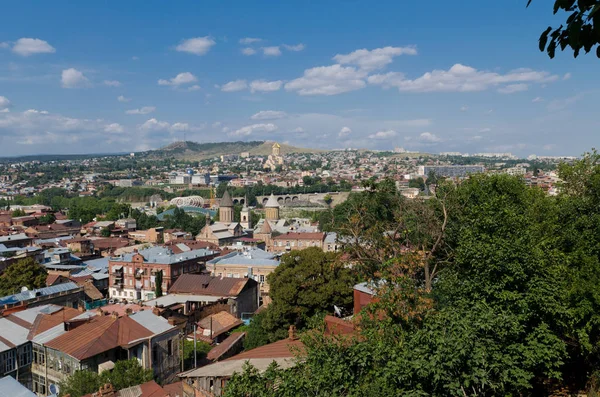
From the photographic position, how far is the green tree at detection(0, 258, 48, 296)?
2722 cm

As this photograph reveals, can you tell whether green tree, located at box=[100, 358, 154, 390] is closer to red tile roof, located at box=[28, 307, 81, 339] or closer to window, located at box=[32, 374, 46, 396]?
window, located at box=[32, 374, 46, 396]

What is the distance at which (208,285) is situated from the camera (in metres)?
28.8

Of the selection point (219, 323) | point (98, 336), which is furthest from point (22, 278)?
point (98, 336)

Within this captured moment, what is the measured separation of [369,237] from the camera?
18.6 m

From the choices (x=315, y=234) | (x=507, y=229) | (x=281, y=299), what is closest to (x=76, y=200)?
(x=315, y=234)

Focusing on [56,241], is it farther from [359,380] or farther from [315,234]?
[359,380]

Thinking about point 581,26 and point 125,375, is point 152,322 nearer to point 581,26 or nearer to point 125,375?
point 125,375

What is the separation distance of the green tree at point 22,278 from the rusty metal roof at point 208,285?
7250mm

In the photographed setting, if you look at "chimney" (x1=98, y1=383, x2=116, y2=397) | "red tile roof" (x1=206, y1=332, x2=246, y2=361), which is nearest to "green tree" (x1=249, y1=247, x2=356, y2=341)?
"red tile roof" (x1=206, y1=332, x2=246, y2=361)

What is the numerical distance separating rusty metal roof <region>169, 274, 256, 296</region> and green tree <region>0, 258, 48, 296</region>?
7.25 meters

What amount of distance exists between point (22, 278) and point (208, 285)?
10102mm

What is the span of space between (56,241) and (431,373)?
4733 centimetres

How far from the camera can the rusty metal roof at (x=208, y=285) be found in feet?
92.4

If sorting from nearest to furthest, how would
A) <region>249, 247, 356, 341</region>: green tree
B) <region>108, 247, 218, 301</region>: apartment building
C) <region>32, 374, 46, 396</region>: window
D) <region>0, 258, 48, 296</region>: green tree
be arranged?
<region>32, 374, 46, 396</region>: window
<region>249, 247, 356, 341</region>: green tree
<region>0, 258, 48, 296</region>: green tree
<region>108, 247, 218, 301</region>: apartment building
